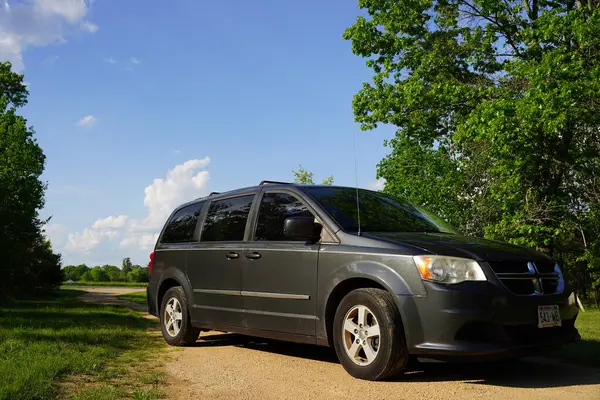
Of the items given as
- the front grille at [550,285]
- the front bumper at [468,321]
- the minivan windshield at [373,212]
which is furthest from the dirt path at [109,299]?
the front grille at [550,285]

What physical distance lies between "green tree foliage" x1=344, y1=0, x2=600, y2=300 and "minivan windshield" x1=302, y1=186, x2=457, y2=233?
11.1 metres

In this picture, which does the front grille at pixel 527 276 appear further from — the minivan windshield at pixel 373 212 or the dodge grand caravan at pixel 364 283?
the minivan windshield at pixel 373 212

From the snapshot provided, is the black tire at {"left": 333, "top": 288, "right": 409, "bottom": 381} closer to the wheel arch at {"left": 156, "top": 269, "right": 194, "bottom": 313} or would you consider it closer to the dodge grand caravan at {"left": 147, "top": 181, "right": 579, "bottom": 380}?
the dodge grand caravan at {"left": 147, "top": 181, "right": 579, "bottom": 380}

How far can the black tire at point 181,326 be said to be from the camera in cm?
766

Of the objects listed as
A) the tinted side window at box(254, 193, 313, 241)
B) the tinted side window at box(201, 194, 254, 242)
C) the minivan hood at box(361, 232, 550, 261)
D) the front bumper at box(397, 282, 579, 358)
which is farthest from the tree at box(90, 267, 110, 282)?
the front bumper at box(397, 282, 579, 358)

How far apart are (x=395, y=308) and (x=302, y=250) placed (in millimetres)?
1262

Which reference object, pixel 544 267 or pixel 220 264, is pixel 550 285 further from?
pixel 220 264

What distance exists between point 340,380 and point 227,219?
107 inches

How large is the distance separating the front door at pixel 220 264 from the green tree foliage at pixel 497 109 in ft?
38.5

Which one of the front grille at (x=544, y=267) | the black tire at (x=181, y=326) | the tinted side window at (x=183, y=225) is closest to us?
the front grille at (x=544, y=267)

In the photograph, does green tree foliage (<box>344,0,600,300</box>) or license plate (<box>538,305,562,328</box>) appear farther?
green tree foliage (<box>344,0,600,300</box>)

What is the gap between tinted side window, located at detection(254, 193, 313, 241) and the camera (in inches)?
252

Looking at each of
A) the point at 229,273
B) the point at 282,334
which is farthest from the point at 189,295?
the point at 282,334

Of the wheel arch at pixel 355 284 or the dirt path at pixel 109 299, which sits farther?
the dirt path at pixel 109 299
